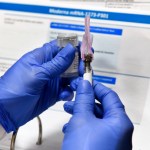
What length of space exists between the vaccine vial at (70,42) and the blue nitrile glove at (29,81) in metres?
0.02

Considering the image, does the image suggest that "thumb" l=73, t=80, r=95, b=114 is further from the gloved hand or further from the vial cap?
the vial cap

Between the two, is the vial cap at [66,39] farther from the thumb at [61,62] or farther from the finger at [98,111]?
the finger at [98,111]

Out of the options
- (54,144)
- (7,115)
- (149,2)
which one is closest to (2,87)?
(7,115)

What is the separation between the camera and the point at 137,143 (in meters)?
0.80

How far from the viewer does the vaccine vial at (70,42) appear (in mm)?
690

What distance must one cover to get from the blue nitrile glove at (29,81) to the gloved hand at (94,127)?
9 centimetres

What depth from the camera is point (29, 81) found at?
69 centimetres

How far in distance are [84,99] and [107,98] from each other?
0.06 meters

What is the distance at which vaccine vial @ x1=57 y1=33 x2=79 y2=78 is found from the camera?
0.69 m

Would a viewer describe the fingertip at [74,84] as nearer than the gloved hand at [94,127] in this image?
No

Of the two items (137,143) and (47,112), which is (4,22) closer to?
(47,112)

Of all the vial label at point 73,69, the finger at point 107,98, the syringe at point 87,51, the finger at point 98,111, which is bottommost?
the finger at point 98,111

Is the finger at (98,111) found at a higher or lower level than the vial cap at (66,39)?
lower

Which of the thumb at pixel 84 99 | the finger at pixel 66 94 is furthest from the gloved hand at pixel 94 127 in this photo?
the finger at pixel 66 94
